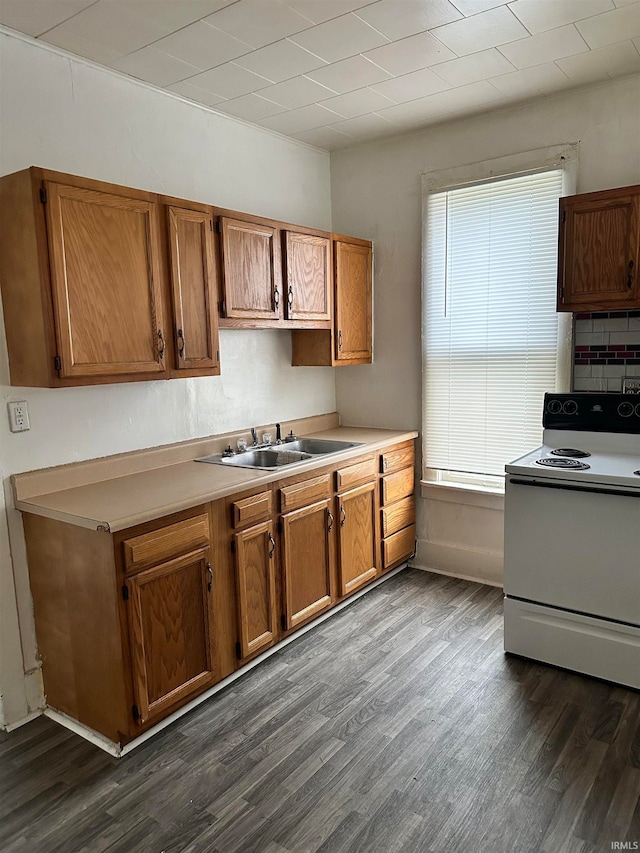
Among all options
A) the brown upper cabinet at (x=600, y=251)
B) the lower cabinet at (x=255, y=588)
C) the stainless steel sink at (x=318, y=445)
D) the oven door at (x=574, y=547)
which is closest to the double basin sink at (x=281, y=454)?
the stainless steel sink at (x=318, y=445)

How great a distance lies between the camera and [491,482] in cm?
358

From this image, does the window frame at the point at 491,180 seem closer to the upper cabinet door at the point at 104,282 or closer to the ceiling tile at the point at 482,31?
the ceiling tile at the point at 482,31

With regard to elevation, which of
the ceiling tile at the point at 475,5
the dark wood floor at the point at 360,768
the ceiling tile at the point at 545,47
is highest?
the ceiling tile at the point at 545,47

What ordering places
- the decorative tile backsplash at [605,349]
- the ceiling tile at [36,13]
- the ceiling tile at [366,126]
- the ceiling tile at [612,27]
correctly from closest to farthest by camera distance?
1. the ceiling tile at [36,13]
2. the ceiling tile at [612,27]
3. the decorative tile backsplash at [605,349]
4. the ceiling tile at [366,126]

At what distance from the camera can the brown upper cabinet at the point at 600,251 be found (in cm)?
276

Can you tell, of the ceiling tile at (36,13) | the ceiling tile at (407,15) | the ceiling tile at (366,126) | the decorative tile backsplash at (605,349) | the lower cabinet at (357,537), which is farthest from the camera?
the ceiling tile at (366,126)

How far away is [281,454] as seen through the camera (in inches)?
131

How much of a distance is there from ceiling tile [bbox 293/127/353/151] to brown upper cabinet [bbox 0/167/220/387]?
130 cm

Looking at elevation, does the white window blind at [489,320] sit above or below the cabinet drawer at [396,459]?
above

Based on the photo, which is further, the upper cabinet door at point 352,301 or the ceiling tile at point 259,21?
the upper cabinet door at point 352,301

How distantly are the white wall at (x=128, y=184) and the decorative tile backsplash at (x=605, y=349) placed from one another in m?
1.66

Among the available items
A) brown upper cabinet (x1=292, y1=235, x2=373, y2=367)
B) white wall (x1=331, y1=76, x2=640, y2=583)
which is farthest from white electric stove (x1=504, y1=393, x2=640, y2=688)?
brown upper cabinet (x1=292, y1=235, x2=373, y2=367)

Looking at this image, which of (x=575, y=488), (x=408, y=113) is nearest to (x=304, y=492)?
(x=575, y=488)

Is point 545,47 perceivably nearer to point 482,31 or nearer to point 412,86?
point 482,31
